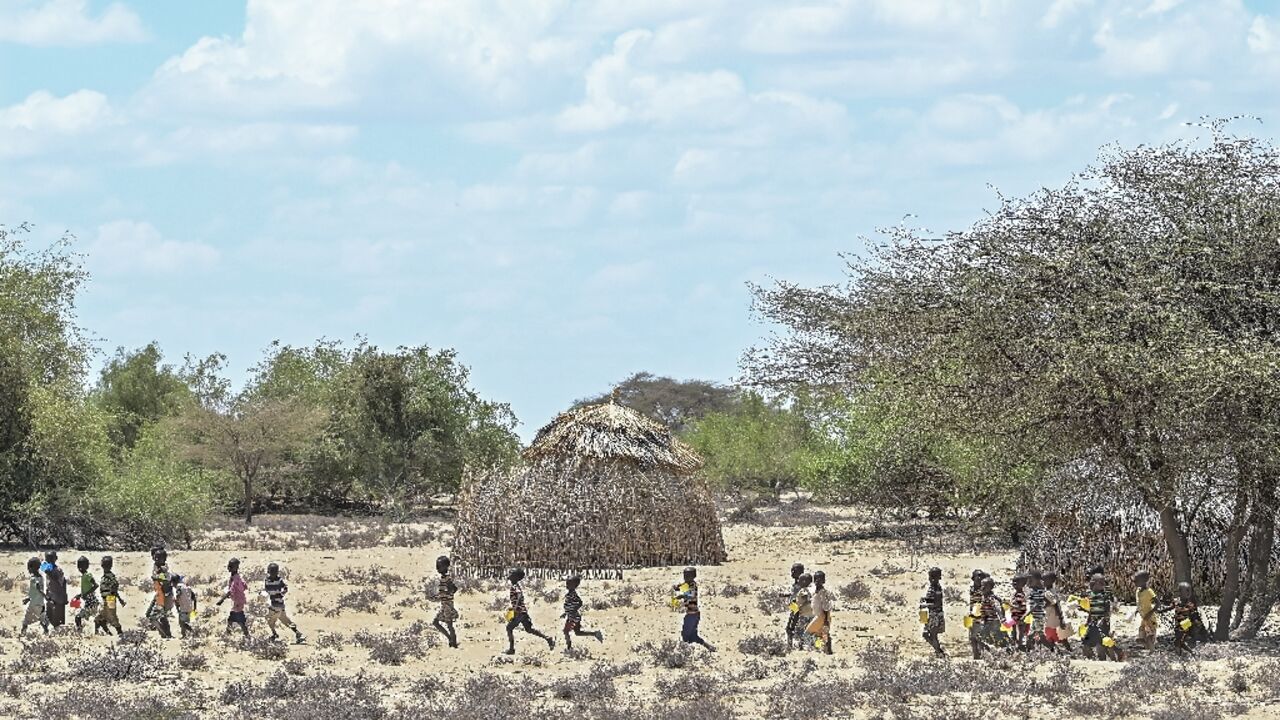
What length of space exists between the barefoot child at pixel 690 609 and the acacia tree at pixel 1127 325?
9.94 feet

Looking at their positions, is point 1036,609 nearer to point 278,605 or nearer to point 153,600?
point 278,605

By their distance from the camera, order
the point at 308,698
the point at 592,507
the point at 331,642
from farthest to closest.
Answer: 1. the point at 592,507
2. the point at 331,642
3. the point at 308,698

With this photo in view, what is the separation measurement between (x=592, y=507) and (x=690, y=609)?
976 cm

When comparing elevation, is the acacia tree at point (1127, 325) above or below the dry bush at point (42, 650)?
above

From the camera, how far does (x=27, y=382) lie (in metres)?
33.0

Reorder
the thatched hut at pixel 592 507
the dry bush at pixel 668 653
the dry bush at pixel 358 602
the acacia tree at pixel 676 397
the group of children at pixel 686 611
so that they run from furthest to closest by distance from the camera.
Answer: the acacia tree at pixel 676 397 → the thatched hut at pixel 592 507 → the dry bush at pixel 358 602 → the group of children at pixel 686 611 → the dry bush at pixel 668 653

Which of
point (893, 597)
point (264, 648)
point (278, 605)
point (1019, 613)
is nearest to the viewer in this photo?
point (264, 648)

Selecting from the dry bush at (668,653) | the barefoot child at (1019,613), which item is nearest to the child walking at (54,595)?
the dry bush at (668,653)

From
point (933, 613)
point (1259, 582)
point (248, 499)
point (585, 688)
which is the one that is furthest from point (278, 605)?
point (248, 499)

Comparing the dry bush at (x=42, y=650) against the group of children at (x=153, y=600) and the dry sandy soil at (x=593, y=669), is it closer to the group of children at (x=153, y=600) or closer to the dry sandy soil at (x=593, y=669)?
the dry sandy soil at (x=593, y=669)

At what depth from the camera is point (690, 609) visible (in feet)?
58.9

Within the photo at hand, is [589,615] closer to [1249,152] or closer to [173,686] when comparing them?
[173,686]

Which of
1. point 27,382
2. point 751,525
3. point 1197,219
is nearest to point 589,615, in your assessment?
point 1197,219

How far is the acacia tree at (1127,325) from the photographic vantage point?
16.3 meters
